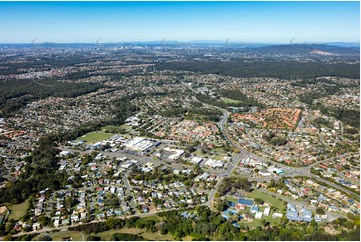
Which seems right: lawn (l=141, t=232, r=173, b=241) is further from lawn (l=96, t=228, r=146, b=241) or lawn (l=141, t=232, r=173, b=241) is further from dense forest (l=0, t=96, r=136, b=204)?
dense forest (l=0, t=96, r=136, b=204)

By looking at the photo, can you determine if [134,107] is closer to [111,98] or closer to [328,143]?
[111,98]

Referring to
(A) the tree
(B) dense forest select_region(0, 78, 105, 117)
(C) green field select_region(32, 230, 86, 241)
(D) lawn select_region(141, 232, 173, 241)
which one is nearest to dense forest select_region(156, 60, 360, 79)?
(B) dense forest select_region(0, 78, 105, 117)

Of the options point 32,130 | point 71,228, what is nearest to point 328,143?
point 71,228

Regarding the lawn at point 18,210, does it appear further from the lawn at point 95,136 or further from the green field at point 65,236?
the lawn at point 95,136

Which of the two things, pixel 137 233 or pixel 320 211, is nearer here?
pixel 137 233

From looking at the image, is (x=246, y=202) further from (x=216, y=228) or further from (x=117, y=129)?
(x=117, y=129)

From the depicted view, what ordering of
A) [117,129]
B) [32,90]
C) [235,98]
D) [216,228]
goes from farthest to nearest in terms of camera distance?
[32,90] → [235,98] → [117,129] → [216,228]

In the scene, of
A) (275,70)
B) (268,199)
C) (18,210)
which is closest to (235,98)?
(268,199)
